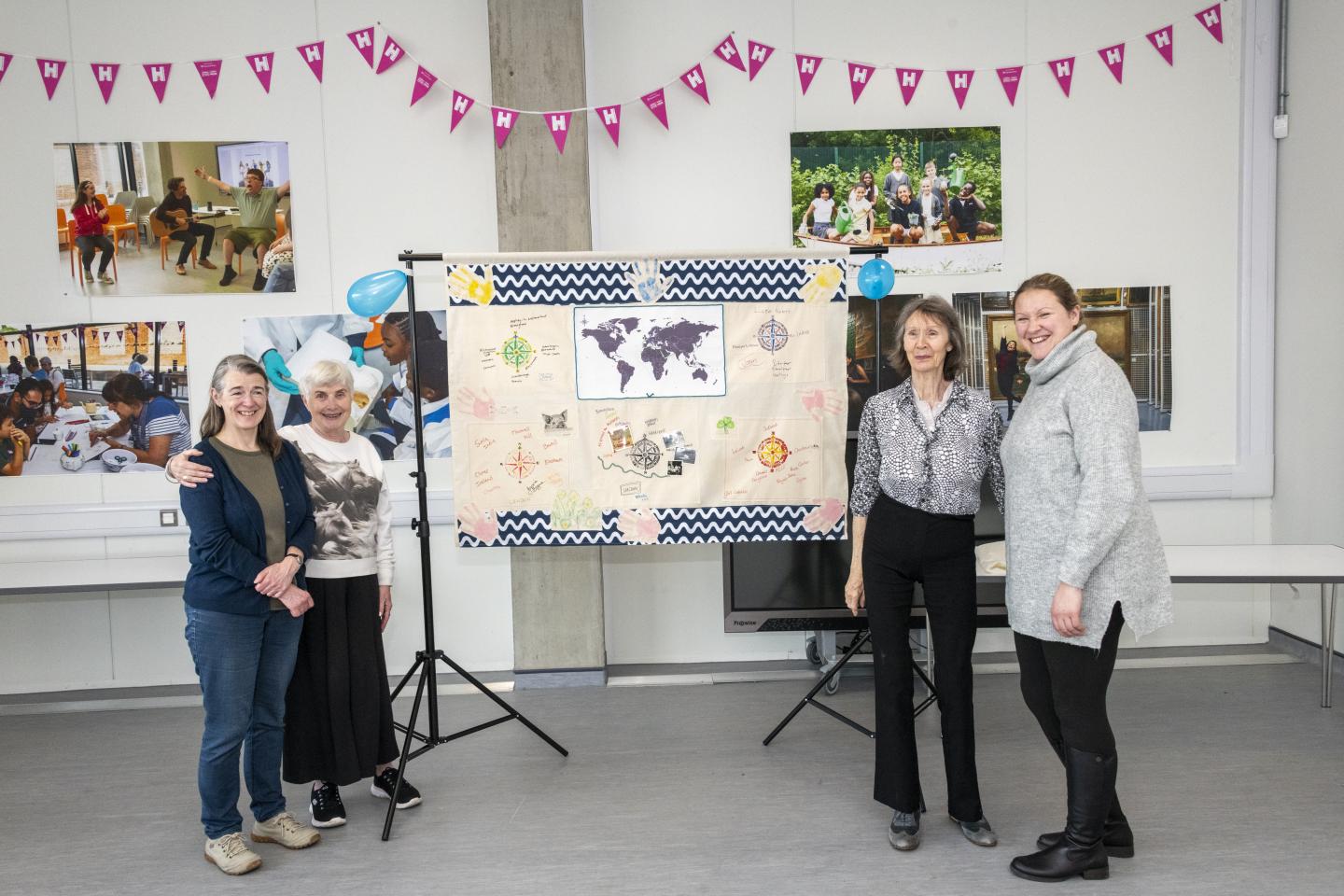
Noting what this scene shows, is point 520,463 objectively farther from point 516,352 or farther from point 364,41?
point 364,41

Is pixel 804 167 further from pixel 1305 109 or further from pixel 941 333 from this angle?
pixel 1305 109

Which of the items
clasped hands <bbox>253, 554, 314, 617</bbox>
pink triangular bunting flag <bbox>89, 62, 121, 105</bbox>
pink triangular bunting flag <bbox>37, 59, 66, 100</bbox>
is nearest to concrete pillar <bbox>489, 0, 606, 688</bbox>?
clasped hands <bbox>253, 554, 314, 617</bbox>

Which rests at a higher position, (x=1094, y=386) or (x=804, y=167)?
(x=804, y=167)

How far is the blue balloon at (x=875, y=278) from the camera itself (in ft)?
10.5

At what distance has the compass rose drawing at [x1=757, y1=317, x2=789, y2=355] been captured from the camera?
321 centimetres

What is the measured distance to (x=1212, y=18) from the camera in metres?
4.00

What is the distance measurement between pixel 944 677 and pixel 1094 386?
896 mm

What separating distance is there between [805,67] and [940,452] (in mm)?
2388

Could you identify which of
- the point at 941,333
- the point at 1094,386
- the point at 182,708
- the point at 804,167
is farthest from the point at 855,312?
the point at 182,708

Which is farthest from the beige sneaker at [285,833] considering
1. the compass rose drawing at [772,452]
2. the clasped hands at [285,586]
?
the compass rose drawing at [772,452]

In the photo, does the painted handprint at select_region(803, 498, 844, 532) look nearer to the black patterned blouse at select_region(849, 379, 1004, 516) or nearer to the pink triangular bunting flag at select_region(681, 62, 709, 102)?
the black patterned blouse at select_region(849, 379, 1004, 516)

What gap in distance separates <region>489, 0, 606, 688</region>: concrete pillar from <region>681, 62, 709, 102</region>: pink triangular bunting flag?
48cm

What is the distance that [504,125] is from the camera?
3830 mm

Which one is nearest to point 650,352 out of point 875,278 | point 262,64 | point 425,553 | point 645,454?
point 645,454
